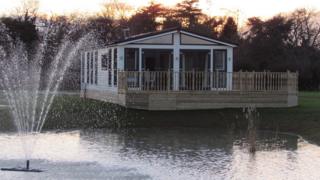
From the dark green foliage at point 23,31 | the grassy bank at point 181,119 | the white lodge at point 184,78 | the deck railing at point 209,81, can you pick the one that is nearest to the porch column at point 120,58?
the white lodge at point 184,78

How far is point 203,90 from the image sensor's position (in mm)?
28812

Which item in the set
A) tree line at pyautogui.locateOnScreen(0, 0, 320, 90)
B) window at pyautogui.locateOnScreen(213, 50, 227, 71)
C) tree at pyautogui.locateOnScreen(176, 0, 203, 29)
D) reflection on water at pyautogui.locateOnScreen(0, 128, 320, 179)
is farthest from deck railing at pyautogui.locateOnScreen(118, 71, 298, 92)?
tree at pyautogui.locateOnScreen(176, 0, 203, 29)

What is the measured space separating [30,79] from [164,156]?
35.0 meters

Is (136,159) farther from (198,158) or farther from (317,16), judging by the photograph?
(317,16)

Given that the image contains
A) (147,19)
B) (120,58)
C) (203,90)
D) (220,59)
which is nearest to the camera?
(203,90)

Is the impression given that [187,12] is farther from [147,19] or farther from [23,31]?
[23,31]

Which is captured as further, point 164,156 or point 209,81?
point 209,81

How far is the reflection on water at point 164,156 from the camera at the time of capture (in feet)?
43.1

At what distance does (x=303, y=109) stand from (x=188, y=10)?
4532cm

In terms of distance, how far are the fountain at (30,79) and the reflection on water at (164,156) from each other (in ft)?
1.95

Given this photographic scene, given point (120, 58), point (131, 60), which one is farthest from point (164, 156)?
point (131, 60)

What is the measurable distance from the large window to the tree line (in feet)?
71.5

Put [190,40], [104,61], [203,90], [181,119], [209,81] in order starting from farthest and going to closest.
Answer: [104,61], [190,40], [209,81], [203,90], [181,119]

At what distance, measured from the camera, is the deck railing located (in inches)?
1128
